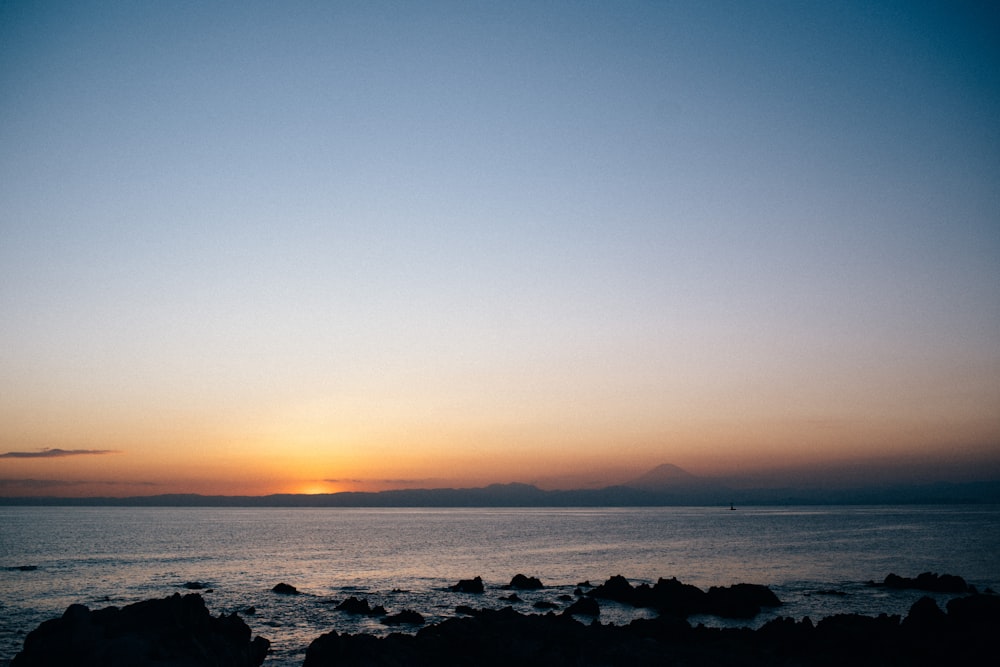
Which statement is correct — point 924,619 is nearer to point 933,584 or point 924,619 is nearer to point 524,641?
point 524,641

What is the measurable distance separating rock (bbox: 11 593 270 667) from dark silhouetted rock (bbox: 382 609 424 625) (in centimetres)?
1342

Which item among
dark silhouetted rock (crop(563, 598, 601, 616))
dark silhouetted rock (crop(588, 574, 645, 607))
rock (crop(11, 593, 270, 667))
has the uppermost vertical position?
rock (crop(11, 593, 270, 667))

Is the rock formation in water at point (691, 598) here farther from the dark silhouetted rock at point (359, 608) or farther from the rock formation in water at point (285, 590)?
the rock formation in water at point (285, 590)

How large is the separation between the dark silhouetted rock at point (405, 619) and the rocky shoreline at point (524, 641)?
8.12m

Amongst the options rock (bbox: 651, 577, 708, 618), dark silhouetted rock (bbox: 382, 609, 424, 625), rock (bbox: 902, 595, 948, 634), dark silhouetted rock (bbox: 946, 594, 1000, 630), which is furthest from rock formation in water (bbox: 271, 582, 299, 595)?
dark silhouetted rock (bbox: 946, 594, 1000, 630)

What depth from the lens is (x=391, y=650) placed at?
88.0ft

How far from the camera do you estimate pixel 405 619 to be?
4128 centimetres

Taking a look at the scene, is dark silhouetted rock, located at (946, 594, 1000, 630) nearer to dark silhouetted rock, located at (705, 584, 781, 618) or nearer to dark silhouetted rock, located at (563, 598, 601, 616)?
dark silhouetted rock, located at (705, 584, 781, 618)

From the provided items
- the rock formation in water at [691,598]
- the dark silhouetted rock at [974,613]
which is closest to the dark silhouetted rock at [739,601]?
the rock formation in water at [691,598]

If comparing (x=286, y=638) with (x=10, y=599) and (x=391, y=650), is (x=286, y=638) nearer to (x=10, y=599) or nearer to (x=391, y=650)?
(x=391, y=650)

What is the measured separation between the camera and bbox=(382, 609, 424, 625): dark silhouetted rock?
4084 centimetres

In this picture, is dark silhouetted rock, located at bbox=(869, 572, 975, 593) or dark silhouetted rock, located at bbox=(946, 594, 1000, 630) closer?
dark silhouetted rock, located at bbox=(946, 594, 1000, 630)

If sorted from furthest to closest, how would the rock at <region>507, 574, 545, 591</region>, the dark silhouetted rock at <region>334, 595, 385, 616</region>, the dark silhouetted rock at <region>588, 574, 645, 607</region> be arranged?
1. the rock at <region>507, 574, 545, 591</region>
2. the dark silhouetted rock at <region>588, 574, 645, 607</region>
3. the dark silhouetted rock at <region>334, 595, 385, 616</region>

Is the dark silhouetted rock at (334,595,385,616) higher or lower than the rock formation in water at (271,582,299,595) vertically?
higher
